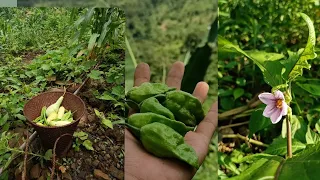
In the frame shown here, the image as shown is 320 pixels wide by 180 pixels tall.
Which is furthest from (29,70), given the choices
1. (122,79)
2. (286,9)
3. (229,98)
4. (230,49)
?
(286,9)

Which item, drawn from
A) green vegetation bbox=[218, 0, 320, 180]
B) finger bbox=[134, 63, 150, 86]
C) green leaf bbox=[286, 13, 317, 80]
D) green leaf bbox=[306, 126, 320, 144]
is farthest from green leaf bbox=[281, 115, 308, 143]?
finger bbox=[134, 63, 150, 86]

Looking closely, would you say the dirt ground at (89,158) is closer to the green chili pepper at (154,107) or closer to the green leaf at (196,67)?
the green chili pepper at (154,107)

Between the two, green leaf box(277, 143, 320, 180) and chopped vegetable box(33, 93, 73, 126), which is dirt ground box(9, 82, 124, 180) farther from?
green leaf box(277, 143, 320, 180)

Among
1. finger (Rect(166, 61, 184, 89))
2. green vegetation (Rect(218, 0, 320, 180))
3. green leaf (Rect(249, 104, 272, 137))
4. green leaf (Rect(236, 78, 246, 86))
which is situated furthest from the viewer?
green leaf (Rect(236, 78, 246, 86))

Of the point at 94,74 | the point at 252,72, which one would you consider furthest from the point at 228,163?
the point at 94,74

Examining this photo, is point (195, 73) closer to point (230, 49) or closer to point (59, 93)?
point (230, 49)

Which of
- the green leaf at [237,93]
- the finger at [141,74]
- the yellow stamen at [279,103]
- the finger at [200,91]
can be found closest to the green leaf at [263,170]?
the yellow stamen at [279,103]
